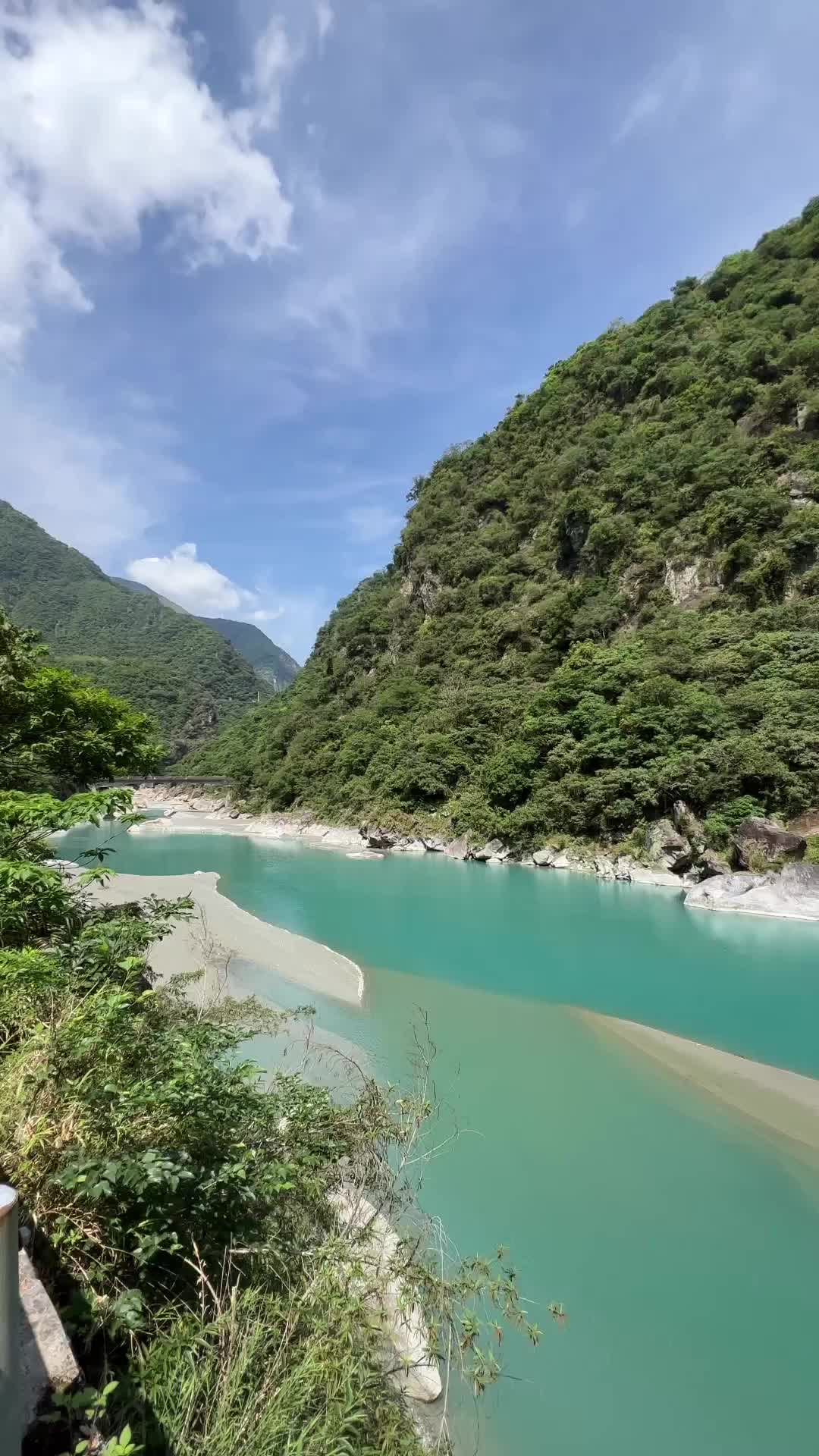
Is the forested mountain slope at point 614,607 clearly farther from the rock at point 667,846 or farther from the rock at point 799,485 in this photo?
the rock at point 667,846

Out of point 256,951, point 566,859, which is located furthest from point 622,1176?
point 566,859

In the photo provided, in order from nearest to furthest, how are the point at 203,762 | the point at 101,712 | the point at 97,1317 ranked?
the point at 97,1317, the point at 101,712, the point at 203,762

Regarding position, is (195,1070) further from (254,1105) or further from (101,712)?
(101,712)

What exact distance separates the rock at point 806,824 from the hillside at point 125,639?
6775 centimetres

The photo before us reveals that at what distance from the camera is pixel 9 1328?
100 centimetres

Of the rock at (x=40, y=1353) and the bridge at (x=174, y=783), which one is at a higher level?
the rock at (x=40, y=1353)

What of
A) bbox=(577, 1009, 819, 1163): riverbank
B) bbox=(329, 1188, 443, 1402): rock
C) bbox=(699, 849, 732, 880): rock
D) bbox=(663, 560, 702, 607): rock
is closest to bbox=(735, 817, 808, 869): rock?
bbox=(699, 849, 732, 880): rock

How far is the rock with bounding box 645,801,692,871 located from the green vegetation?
1658 cm

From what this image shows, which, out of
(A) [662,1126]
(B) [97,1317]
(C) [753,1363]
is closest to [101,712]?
(B) [97,1317]

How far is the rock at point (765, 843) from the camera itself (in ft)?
52.7

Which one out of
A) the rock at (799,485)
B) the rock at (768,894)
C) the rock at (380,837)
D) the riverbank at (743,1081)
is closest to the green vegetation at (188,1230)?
the riverbank at (743,1081)

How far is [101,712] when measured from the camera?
8.02m

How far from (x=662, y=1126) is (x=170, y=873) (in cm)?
1961

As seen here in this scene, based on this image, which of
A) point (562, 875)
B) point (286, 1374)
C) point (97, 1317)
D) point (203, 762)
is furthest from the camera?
point (203, 762)
